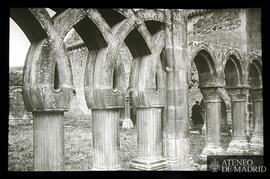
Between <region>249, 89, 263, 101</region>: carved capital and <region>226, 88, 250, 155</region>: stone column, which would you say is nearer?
<region>226, 88, 250, 155</region>: stone column

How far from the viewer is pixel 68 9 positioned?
4.15 m

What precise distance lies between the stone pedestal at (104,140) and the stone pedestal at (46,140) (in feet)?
2.04

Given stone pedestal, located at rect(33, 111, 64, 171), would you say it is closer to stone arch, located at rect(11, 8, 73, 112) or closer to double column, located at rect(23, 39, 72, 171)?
Answer: double column, located at rect(23, 39, 72, 171)

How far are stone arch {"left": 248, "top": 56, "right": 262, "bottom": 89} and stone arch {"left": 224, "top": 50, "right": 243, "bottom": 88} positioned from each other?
0.76 metres

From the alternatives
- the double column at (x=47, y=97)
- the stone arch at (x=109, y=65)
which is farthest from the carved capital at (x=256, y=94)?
the double column at (x=47, y=97)

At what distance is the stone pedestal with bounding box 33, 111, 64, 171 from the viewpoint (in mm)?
3943

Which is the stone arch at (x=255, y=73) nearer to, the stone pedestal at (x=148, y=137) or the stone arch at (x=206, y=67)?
the stone arch at (x=206, y=67)

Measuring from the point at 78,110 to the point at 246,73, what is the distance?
25.9 feet

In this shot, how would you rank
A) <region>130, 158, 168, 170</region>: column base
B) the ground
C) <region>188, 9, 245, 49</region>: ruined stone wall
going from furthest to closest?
<region>188, 9, 245, 49</region>: ruined stone wall → the ground → <region>130, 158, 168, 170</region>: column base

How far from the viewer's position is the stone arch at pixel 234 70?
27.3 feet

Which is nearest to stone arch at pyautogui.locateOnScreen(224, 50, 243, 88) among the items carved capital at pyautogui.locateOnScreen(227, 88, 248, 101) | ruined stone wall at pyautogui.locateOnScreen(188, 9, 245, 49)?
carved capital at pyautogui.locateOnScreen(227, 88, 248, 101)

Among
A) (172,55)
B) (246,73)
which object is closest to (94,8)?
(172,55)
